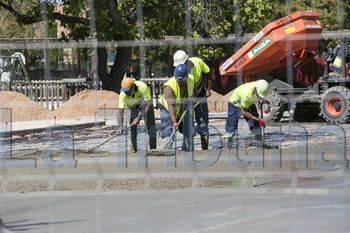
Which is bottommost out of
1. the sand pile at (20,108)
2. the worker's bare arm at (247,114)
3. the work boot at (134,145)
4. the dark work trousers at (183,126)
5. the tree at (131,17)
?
the work boot at (134,145)

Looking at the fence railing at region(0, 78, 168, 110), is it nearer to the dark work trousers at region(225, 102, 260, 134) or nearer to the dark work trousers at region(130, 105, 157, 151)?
the dark work trousers at region(130, 105, 157, 151)

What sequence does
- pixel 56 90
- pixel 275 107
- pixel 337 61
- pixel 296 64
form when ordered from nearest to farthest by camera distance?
pixel 337 61 < pixel 275 107 < pixel 296 64 < pixel 56 90

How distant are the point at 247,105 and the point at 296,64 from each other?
6336 mm

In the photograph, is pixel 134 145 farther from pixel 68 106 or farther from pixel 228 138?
pixel 68 106

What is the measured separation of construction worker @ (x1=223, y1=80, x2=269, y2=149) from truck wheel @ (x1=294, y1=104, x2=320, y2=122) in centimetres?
587

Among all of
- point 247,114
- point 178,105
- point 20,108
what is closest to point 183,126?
point 178,105

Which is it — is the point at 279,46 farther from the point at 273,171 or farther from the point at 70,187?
the point at 70,187

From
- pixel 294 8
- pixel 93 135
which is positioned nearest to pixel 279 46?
pixel 93 135

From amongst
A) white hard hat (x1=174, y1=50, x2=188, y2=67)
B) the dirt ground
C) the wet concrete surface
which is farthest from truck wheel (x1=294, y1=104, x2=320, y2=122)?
white hard hat (x1=174, y1=50, x2=188, y2=67)

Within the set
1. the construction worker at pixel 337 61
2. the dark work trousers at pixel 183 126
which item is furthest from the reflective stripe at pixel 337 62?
the dark work trousers at pixel 183 126

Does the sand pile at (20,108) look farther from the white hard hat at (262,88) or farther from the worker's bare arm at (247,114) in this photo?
the white hard hat at (262,88)

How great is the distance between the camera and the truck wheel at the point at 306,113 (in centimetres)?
1527

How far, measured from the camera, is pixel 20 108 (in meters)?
16.7

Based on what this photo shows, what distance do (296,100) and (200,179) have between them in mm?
7299
